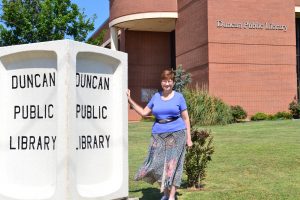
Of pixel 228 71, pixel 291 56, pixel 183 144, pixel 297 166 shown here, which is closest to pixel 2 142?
pixel 183 144

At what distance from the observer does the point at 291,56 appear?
108 feet

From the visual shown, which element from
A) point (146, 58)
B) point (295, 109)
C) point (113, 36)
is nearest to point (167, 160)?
point (295, 109)

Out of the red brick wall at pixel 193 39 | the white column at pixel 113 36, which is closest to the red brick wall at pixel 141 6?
the red brick wall at pixel 193 39

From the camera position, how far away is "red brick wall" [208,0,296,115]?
31.6 m

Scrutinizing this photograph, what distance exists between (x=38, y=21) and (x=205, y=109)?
967 cm

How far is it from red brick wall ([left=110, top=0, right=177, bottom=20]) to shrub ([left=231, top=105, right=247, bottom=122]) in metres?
12.2

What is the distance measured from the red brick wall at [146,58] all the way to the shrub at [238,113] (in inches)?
641

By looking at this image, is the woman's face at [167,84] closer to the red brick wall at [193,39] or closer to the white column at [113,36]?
the red brick wall at [193,39]

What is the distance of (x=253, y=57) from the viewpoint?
32156 millimetres

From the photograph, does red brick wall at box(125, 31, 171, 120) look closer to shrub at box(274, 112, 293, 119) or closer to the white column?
the white column

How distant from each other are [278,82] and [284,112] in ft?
7.51

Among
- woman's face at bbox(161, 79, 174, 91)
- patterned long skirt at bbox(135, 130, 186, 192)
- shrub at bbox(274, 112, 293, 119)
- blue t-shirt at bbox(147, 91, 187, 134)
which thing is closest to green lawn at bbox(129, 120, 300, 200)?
patterned long skirt at bbox(135, 130, 186, 192)

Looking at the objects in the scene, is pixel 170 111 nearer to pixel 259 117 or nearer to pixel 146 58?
pixel 259 117

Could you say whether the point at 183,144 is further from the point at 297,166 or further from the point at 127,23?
the point at 127,23
